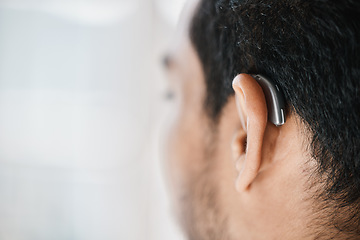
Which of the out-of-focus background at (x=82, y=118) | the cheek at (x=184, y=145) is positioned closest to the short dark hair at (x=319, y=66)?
the cheek at (x=184, y=145)

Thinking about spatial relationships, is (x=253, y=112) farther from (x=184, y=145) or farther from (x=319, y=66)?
(x=184, y=145)

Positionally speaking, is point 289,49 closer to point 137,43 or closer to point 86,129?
point 86,129

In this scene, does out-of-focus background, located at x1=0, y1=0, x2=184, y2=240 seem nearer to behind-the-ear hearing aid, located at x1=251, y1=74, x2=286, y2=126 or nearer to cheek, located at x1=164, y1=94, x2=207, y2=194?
cheek, located at x1=164, y1=94, x2=207, y2=194

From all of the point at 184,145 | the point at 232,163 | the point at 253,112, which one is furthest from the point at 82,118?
the point at 253,112

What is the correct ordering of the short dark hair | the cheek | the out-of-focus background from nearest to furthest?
the short dark hair, the cheek, the out-of-focus background

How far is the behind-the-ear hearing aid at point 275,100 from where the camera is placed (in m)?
0.42

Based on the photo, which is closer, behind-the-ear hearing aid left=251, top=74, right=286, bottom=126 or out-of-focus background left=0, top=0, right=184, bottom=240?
behind-the-ear hearing aid left=251, top=74, right=286, bottom=126

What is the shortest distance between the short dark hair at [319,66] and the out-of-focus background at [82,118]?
699mm

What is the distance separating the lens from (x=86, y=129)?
1.74 meters

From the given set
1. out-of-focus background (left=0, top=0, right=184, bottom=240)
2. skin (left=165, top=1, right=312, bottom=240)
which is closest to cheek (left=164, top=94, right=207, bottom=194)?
skin (left=165, top=1, right=312, bottom=240)

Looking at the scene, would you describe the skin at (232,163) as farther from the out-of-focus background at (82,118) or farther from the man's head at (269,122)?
the out-of-focus background at (82,118)

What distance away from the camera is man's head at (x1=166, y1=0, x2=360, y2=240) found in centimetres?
37

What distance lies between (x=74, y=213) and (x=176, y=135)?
1248 millimetres

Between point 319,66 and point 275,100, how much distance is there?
71 mm
